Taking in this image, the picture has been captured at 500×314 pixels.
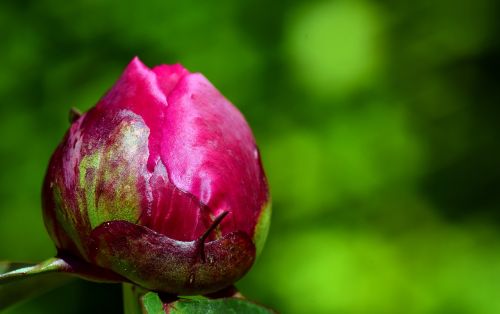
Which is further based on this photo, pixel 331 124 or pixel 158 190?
pixel 331 124

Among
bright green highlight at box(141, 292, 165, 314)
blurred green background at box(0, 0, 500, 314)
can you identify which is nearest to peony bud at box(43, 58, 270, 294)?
bright green highlight at box(141, 292, 165, 314)

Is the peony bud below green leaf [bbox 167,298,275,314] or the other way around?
the other way around

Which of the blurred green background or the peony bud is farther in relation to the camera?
the blurred green background

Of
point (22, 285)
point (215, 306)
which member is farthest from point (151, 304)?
point (22, 285)

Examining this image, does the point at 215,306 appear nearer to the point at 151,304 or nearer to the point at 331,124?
the point at 151,304

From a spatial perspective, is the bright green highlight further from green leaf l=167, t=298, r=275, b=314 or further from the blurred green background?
the blurred green background

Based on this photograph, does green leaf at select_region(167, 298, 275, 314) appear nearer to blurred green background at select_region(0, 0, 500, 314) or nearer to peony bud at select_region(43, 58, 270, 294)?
peony bud at select_region(43, 58, 270, 294)

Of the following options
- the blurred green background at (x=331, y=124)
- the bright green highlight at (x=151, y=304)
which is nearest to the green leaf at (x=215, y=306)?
the bright green highlight at (x=151, y=304)
